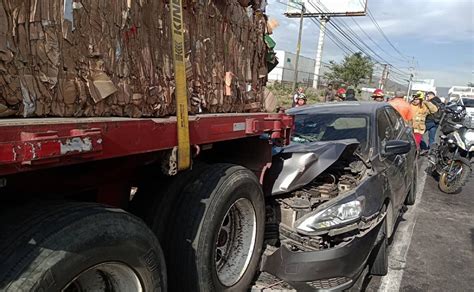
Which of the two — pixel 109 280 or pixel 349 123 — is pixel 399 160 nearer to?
pixel 349 123

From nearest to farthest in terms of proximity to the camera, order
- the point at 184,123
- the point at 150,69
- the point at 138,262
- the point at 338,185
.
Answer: the point at 138,262 < the point at 150,69 < the point at 184,123 < the point at 338,185

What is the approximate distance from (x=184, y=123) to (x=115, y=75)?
508 mm

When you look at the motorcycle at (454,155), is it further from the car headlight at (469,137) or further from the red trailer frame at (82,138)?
the red trailer frame at (82,138)

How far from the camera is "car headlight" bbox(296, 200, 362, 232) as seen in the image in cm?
326

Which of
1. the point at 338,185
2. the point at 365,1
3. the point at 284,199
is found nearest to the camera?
the point at 284,199

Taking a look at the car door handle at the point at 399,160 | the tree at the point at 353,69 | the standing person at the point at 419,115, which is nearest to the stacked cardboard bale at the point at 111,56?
the car door handle at the point at 399,160

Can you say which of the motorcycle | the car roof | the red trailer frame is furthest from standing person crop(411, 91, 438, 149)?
the red trailer frame

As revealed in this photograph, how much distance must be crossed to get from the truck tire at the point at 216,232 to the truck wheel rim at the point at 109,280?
58 cm

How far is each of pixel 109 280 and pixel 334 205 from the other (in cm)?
201

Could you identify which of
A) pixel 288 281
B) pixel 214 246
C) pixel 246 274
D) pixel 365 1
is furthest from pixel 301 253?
pixel 365 1

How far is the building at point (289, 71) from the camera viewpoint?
145 ft

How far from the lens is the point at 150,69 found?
85.0 inches

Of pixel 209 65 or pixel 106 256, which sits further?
pixel 209 65

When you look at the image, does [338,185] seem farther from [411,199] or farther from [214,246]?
[411,199]
